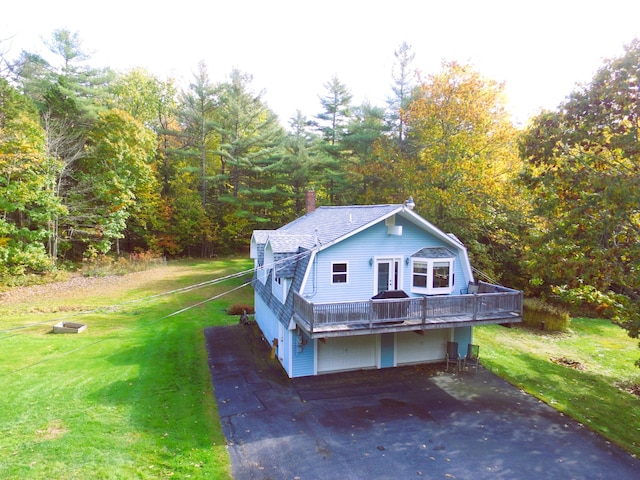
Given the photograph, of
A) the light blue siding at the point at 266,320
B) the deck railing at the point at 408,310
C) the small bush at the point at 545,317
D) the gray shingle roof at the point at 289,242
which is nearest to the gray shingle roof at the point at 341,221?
the gray shingle roof at the point at 289,242

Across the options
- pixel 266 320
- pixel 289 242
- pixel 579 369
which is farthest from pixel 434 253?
pixel 579 369

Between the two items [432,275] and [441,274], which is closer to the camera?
[432,275]

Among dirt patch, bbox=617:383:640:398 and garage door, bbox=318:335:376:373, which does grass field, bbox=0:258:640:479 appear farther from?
garage door, bbox=318:335:376:373

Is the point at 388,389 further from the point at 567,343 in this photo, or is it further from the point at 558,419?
the point at 567,343

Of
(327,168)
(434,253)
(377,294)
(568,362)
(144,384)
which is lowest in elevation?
(568,362)

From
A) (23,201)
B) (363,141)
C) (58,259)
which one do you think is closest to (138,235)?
(58,259)

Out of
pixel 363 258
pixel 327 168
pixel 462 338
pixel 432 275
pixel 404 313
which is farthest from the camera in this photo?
pixel 327 168

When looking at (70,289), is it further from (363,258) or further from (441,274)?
(441,274)
